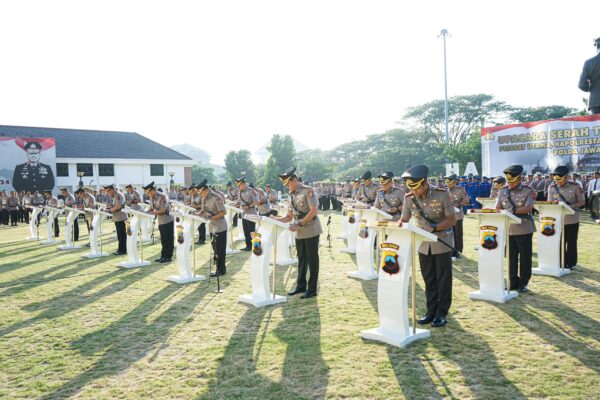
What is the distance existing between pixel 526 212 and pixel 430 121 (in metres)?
55.7

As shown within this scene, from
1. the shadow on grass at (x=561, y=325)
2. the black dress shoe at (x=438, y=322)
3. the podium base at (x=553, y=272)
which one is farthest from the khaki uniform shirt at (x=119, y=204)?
the podium base at (x=553, y=272)

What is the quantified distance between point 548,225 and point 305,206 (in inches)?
182

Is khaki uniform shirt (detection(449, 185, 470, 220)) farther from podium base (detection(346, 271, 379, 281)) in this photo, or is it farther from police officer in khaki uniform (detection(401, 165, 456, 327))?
police officer in khaki uniform (detection(401, 165, 456, 327))

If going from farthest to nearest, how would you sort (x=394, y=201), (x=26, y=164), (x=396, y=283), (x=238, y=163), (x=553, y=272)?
(x=238, y=163) < (x=26, y=164) < (x=394, y=201) < (x=553, y=272) < (x=396, y=283)

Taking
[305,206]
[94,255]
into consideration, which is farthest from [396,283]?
[94,255]

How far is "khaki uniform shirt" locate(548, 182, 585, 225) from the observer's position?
26.7 ft

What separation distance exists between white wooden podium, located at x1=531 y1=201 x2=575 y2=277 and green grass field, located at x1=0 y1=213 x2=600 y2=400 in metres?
0.34

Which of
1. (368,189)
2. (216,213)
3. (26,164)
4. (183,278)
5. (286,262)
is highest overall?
(26,164)

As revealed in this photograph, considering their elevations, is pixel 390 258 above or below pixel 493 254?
above

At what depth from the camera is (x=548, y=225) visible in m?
8.05

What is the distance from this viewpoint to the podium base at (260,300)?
675 cm

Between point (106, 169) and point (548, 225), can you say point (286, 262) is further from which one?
point (106, 169)

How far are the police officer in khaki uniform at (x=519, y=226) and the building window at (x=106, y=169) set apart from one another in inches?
1631

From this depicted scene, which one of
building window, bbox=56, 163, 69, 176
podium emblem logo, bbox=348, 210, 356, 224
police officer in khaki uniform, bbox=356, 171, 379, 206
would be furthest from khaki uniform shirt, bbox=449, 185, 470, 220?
building window, bbox=56, 163, 69, 176
